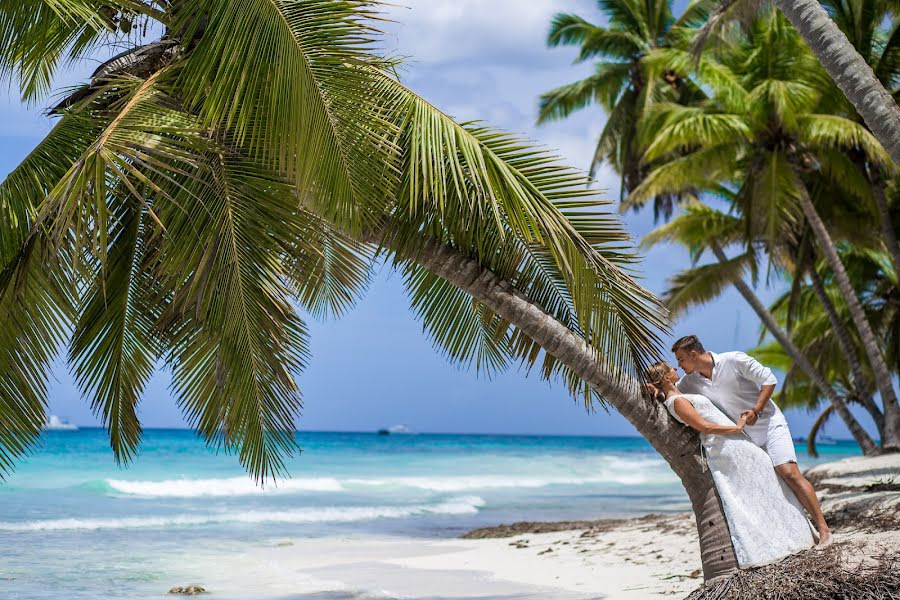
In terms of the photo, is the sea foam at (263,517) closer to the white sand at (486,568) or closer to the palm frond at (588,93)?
the white sand at (486,568)

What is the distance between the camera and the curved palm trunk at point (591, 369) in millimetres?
5945

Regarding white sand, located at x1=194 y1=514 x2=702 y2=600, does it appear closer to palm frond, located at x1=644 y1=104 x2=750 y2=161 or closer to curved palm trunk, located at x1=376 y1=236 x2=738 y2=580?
curved palm trunk, located at x1=376 y1=236 x2=738 y2=580

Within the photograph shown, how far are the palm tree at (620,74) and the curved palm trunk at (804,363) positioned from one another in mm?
4581

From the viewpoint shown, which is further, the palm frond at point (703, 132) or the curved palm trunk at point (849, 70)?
the palm frond at point (703, 132)

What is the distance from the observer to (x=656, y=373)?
616cm

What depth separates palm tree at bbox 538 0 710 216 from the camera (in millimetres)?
24922

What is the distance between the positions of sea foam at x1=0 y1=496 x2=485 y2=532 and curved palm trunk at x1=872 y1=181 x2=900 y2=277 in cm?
1047

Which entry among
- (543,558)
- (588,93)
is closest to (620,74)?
(588,93)

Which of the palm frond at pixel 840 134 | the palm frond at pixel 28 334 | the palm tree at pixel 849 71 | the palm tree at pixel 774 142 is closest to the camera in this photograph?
the palm frond at pixel 28 334

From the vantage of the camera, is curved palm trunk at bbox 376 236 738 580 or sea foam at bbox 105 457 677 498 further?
sea foam at bbox 105 457 677 498

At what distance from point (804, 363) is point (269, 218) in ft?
58.1

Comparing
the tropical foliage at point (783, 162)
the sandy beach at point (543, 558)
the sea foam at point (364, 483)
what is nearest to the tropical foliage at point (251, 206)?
the sandy beach at point (543, 558)

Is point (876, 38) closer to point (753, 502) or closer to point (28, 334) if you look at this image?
point (753, 502)

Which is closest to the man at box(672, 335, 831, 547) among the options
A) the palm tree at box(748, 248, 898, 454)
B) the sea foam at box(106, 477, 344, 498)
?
the palm tree at box(748, 248, 898, 454)
